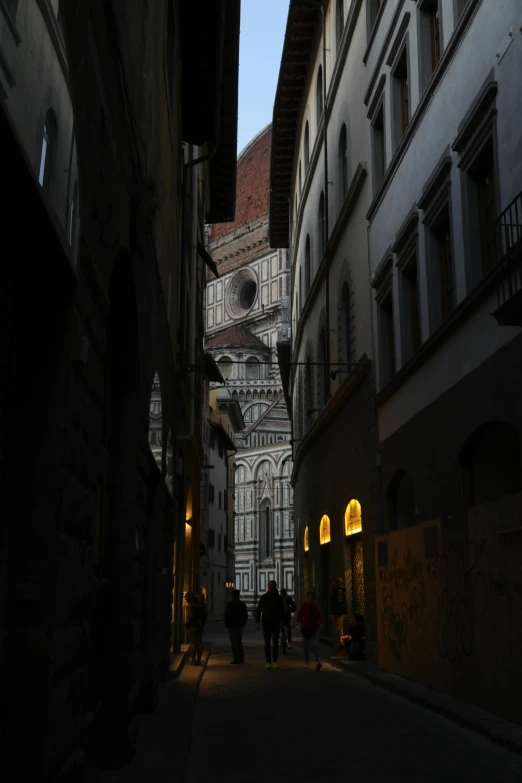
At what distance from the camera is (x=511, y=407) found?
389 inches

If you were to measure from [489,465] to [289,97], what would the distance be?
2248cm

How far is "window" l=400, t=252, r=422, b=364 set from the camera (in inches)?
615

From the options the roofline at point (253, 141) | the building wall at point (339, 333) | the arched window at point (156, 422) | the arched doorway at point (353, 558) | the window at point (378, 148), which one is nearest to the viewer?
the arched window at point (156, 422)

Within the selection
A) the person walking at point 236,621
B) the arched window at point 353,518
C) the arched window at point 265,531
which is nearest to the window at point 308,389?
the arched window at point 353,518

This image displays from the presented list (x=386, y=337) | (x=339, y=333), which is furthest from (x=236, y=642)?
(x=339, y=333)

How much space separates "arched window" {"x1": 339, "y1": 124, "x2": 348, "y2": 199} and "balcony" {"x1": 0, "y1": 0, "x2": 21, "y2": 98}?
2025cm

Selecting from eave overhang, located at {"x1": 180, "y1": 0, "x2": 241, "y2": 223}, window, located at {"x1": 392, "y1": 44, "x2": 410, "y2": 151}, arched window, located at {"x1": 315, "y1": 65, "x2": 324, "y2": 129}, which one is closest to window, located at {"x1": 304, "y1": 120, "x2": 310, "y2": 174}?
arched window, located at {"x1": 315, "y1": 65, "x2": 324, "y2": 129}

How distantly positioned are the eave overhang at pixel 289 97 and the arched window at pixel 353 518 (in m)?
14.7

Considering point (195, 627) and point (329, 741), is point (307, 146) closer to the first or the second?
point (195, 627)

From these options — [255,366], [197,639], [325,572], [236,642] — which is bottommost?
[236,642]

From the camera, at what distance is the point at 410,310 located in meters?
15.9

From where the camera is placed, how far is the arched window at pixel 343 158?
22.8 meters

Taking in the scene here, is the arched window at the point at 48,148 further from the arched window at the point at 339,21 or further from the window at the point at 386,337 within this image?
the arched window at the point at 339,21

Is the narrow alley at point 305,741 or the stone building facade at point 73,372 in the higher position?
the stone building facade at point 73,372
